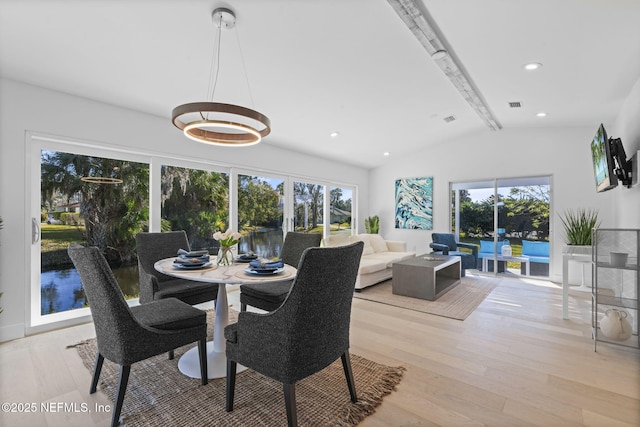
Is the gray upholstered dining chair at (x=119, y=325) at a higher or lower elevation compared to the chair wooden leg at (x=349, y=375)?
higher

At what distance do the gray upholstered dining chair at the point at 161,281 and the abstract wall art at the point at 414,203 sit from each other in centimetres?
506

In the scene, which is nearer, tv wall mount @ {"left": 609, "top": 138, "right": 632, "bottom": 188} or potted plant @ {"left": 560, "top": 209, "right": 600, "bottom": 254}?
tv wall mount @ {"left": 609, "top": 138, "right": 632, "bottom": 188}

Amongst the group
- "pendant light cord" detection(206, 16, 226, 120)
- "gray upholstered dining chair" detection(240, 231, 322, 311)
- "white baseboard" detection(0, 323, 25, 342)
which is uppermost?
"pendant light cord" detection(206, 16, 226, 120)

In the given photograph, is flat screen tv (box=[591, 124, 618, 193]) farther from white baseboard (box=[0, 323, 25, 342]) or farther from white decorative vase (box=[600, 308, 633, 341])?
white baseboard (box=[0, 323, 25, 342])

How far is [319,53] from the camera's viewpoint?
287 cm

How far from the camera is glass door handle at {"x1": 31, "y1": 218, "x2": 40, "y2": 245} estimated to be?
2.93m

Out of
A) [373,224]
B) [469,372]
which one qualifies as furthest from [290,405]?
[373,224]

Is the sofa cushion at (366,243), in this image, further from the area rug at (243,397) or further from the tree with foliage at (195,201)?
the area rug at (243,397)

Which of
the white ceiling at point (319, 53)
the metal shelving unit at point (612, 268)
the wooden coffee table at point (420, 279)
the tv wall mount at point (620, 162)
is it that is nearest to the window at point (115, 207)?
the white ceiling at point (319, 53)

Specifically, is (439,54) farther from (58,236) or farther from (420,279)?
(58,236)

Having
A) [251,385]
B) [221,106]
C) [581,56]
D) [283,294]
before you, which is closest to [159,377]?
[251,385]

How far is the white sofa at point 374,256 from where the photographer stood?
4621mm

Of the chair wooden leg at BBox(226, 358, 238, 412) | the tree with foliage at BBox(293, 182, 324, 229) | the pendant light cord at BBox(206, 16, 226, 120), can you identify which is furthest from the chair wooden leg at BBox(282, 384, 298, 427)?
the tree with foliage at BBox(293, 182, 324, 229)

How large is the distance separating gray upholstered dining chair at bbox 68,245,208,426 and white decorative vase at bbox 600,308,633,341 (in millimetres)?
3497
